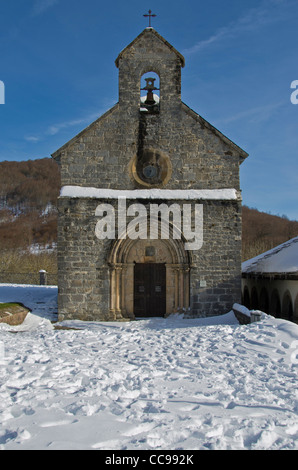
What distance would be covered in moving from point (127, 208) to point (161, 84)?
163 inches

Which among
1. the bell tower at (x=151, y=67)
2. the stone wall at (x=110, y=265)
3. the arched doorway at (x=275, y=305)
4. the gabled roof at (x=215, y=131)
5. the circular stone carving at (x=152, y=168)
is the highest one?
the bell tower at (x=151, y=67)

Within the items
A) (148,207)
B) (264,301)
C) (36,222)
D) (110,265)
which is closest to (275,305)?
(264,301)

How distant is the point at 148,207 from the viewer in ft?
38.3

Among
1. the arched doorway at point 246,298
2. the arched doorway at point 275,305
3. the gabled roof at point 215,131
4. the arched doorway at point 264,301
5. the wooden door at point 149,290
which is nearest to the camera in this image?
the gabled roof at point 215,131

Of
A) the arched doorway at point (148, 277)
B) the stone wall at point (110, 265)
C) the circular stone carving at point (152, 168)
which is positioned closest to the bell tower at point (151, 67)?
the circular stone carving at point (152, 168)

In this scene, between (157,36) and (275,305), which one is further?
(275,305)

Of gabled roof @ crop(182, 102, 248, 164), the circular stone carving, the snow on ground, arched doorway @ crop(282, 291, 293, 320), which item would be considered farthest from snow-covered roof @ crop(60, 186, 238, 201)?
the snow on ground

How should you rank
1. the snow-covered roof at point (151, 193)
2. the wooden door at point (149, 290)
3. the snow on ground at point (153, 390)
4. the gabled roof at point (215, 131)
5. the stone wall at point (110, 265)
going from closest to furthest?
the snow on ground at point (153, 390)
the stone wall at point (110, 265)
the snow-covered roof at point (151, 193)
the gabled roof at point (215, 131)
the wooden door at point (149, 290)

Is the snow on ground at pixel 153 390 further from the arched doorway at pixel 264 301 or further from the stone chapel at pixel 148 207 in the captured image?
the arched doorway at pixel 264 301

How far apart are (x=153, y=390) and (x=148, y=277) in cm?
733

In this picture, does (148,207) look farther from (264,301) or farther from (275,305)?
(264,301)

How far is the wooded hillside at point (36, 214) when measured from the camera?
6275 cm

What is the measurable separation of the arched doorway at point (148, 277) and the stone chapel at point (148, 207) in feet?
0.10
